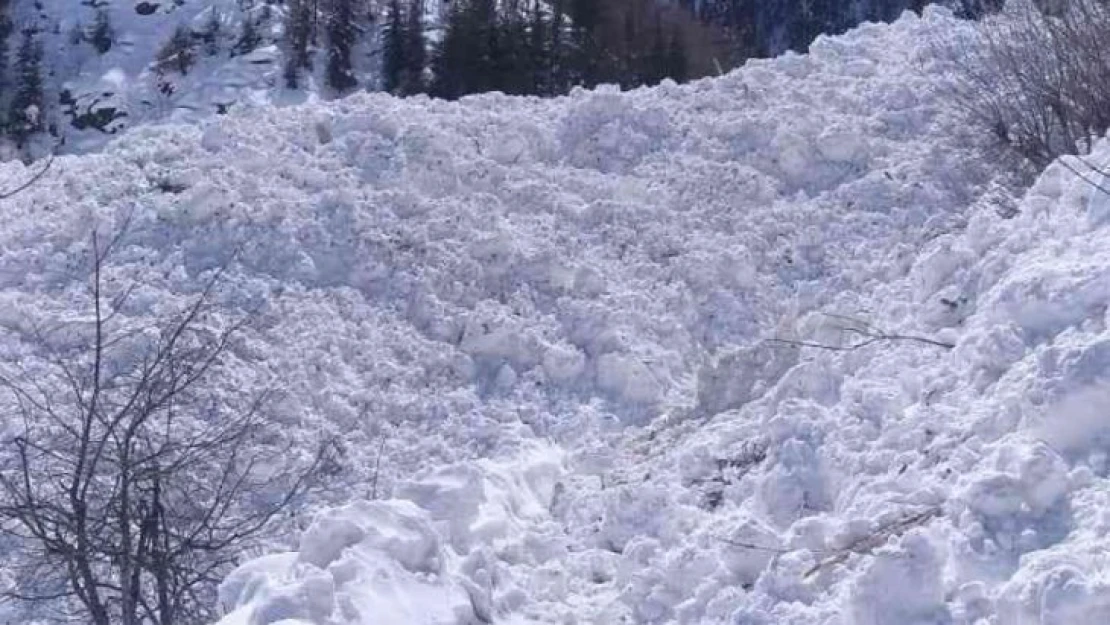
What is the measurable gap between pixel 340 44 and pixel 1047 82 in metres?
26.7

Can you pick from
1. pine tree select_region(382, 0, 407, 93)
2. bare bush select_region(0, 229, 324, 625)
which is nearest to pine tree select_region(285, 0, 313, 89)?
pine tree select_region(382, 0, 407, 93)

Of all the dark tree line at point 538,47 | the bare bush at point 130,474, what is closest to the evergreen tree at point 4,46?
the dark tree line at point 538,47

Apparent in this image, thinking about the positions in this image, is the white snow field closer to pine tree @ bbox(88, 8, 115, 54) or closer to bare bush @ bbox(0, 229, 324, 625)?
bare bush @ bbox(0, 229, 324, 625)

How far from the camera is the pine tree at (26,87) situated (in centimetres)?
2983

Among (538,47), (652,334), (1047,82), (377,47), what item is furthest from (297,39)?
(1047,82)

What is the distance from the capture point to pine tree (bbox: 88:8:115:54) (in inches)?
1352

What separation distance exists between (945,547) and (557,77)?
2610cm

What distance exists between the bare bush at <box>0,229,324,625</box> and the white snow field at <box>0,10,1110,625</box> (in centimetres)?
38

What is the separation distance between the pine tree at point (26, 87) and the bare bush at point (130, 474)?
21.4 m

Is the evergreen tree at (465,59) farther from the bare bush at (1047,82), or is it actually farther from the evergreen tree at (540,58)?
the bare bush at (1047,82)

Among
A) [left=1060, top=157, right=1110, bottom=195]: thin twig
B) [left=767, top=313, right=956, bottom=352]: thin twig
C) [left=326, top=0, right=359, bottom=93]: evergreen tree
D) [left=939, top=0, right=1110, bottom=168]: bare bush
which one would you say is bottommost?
[left=767, top=313, right=956, bottom=352]: thin twig

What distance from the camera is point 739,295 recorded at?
423 inches

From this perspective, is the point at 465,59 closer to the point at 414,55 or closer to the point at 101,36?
the point at 414,55

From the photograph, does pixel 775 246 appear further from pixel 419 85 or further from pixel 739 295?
pixel 419 85
